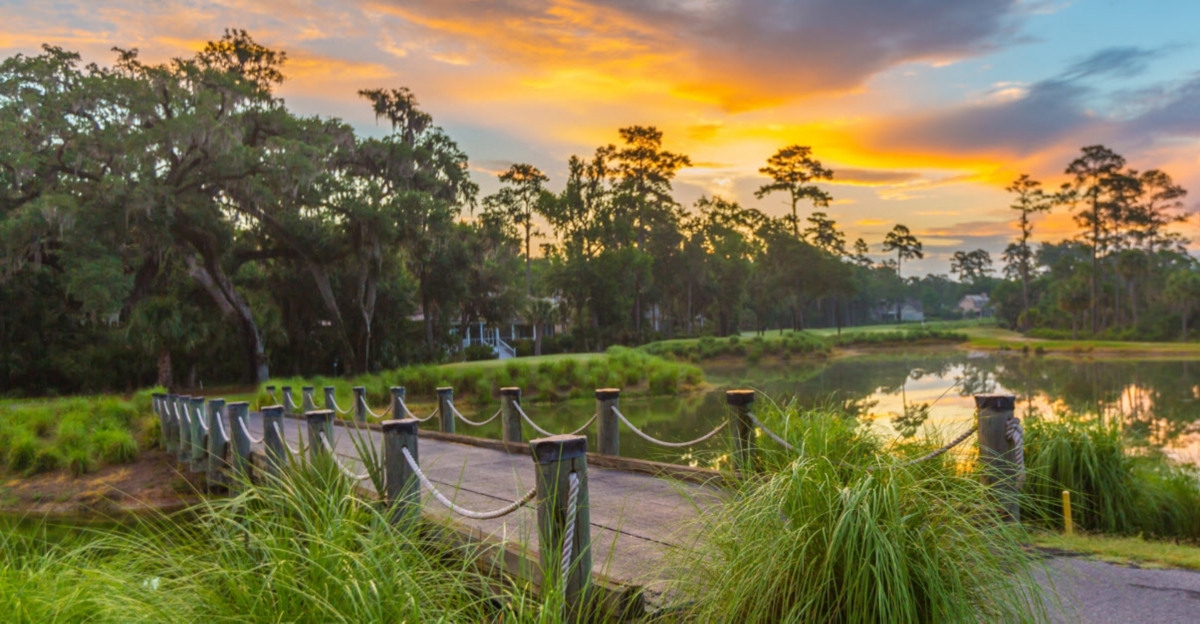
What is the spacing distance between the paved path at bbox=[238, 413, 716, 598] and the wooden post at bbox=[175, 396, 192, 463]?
18.0 feet

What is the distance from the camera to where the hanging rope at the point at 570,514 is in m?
4.07

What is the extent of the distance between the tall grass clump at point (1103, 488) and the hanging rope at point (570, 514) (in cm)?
487

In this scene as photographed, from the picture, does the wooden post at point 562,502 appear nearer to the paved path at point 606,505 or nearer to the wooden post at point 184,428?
the paved path at point 606,505

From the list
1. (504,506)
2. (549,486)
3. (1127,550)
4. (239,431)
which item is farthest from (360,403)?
(1127,550)

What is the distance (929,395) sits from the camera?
25047 mm

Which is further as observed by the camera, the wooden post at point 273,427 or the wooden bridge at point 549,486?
the wooden post at point 273,427

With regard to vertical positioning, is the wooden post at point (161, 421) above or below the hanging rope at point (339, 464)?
below

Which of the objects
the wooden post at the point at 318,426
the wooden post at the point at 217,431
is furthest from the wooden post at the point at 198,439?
the wooden post at the point at 318,426

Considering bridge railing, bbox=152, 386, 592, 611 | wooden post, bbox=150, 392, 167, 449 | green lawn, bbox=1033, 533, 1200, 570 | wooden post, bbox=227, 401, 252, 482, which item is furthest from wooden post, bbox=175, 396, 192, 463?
green lawn, bbox=1033, 533, 1200, 570

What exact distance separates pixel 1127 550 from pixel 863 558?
12.7 feet

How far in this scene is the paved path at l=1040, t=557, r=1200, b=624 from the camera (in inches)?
170

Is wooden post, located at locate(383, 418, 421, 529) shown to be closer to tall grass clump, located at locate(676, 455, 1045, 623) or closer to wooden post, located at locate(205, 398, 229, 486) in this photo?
tall grass clump, located at locate(676, 455, 1045, 623)

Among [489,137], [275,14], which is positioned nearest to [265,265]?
[489,137]

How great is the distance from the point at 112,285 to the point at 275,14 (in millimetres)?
11605
